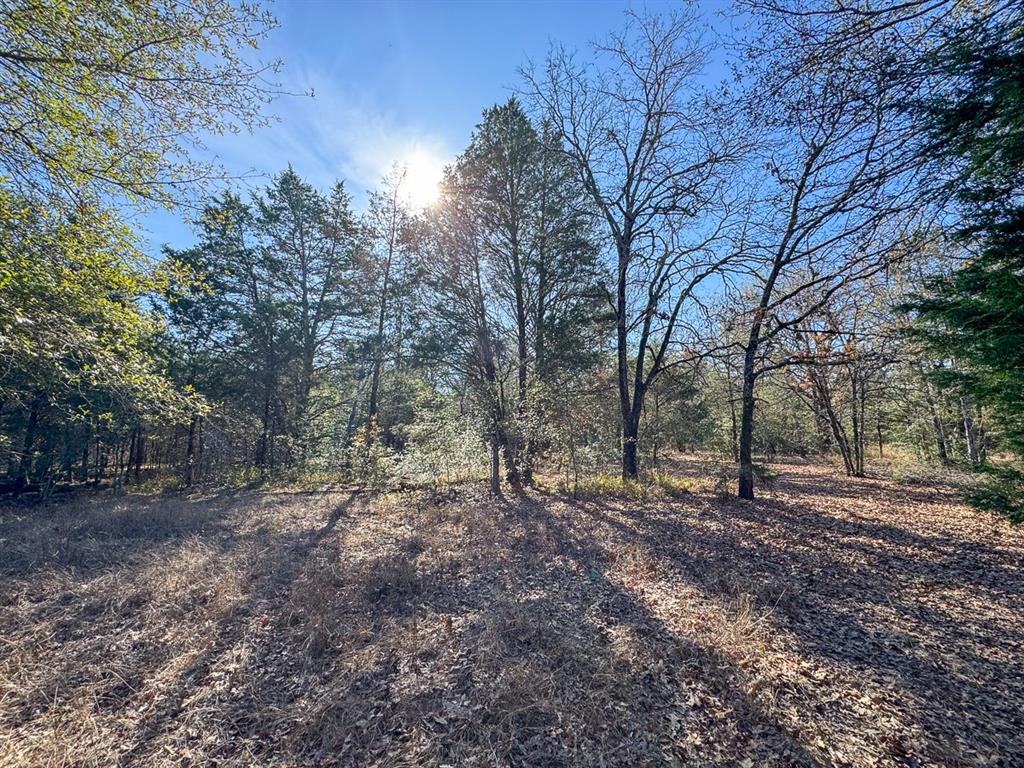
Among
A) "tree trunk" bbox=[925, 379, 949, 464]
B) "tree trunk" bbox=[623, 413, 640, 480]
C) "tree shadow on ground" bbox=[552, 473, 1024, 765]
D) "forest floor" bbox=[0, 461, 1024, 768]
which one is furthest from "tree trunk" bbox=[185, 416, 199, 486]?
"tree trunk" bbox=[925, 379, 949, 464]

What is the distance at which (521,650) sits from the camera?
3533mm

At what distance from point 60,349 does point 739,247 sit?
12.0 metres

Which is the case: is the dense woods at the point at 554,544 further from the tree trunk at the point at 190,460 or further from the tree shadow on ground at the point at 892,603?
the tree trunk at the point at 190,460

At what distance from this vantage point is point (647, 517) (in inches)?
316

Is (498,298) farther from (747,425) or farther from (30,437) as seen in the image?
(30,437)

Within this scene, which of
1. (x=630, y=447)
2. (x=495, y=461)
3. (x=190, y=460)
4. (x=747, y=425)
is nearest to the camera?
(x=747, y=425)

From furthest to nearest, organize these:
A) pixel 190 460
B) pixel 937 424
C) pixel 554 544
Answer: pixel 937 424 < pixel 190 460 < pixel 554 544

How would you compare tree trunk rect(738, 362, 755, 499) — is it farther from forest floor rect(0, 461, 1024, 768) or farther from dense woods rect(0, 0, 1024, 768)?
forest floor rect(0, 461, 1024, 768)

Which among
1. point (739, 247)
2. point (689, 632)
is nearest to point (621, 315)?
point (739, 247)

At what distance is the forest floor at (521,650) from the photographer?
2.56 m

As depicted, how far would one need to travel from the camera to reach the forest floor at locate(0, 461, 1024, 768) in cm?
256

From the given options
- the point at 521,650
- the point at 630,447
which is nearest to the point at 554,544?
the point at 521,650

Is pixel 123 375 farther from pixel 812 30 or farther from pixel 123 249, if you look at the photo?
pixel 812 30

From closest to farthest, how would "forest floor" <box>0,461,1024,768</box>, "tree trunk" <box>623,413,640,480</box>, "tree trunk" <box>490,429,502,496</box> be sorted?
1. "forest floor" <box>0,461,1024,768</box>
2. "tree trunk" <box>490,429,502,496</box>
3. "tree trunk" <box>623,413,640,480</box>
